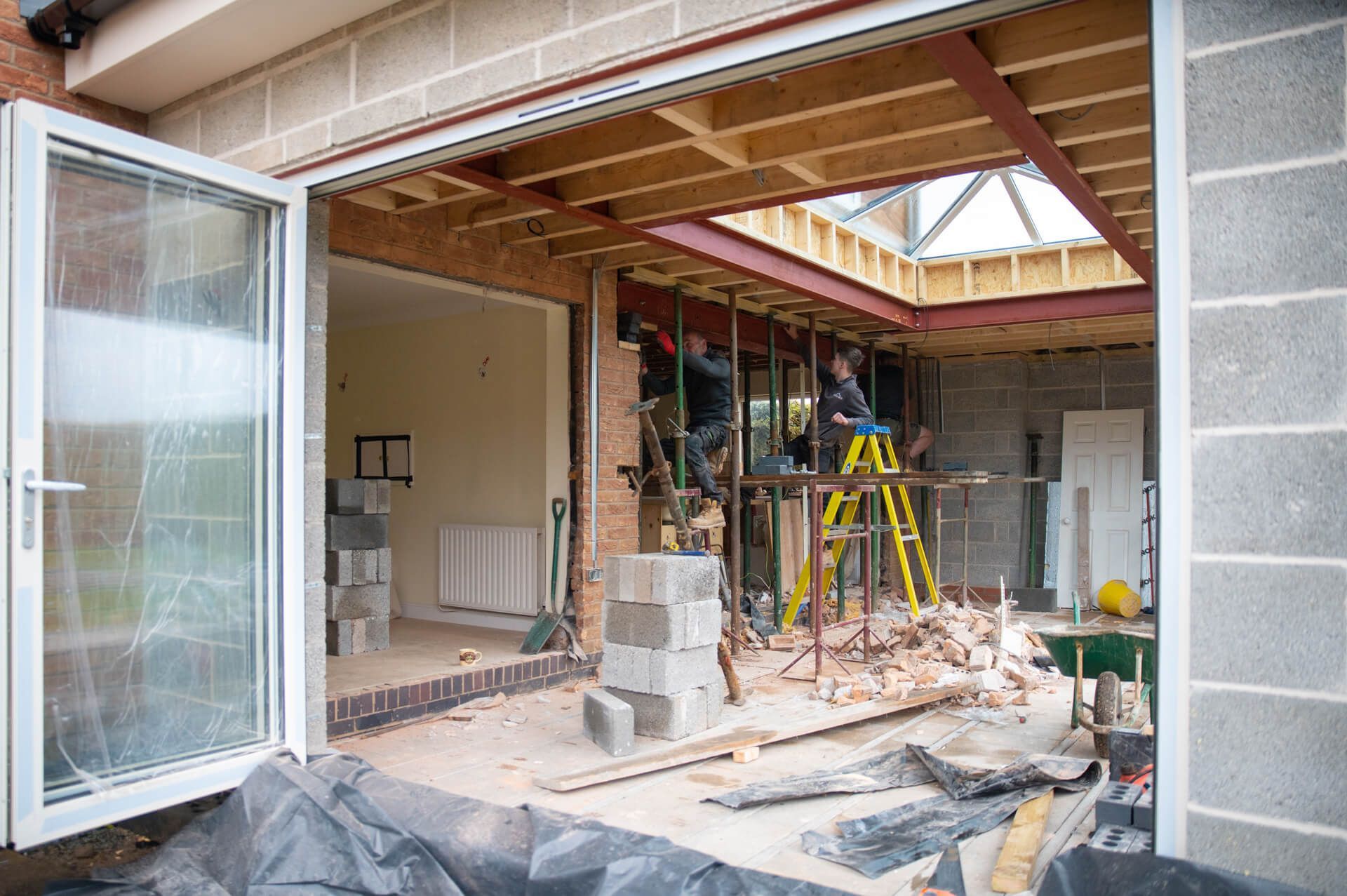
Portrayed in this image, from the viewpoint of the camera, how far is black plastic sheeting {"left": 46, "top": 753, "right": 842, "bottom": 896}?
2.89 m

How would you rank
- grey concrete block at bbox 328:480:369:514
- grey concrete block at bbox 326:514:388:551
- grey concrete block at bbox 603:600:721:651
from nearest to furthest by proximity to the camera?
grey concrete block at bbox 603:600:721:651 → grey concrete block at bbox 326:514:388:551 → grey concrete block at bbox 328:480:369:514

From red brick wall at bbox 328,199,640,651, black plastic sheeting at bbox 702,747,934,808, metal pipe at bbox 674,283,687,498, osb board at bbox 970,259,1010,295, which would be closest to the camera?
black plastic sheeting at bbox 702,747,934,808

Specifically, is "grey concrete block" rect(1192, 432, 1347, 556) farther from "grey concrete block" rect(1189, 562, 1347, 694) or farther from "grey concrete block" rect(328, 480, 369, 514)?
"grey concrete block" rect(328, 480, 369, 514)

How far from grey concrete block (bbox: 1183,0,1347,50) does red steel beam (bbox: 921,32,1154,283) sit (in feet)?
2.53

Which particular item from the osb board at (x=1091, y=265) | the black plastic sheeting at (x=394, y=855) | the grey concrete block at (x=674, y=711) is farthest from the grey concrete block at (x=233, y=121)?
the osb board at (x=1091, y=265)

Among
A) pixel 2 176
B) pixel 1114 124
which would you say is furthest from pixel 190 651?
pixel 1114 124

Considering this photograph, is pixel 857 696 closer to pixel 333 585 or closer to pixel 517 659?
pixel 517 659

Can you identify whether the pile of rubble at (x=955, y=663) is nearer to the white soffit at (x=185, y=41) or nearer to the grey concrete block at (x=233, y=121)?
the grey concrete block at (x=233, y=121)

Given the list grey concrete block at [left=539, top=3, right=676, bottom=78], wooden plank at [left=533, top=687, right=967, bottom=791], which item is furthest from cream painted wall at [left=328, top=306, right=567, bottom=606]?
grey concrete block at [left=539, top=3, right=676, bottom=78]

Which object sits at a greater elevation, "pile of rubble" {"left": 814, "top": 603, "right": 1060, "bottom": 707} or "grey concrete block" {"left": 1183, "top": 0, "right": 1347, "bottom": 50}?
"grey concrete block" {"left": 1183, "top": 0, "right": 1347, "bottom": 50}

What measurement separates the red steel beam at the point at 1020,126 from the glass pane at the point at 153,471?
8.84 feet

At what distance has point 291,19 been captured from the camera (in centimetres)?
368

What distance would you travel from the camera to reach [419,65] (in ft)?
11.5

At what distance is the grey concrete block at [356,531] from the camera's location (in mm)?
6996
